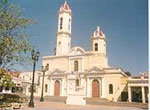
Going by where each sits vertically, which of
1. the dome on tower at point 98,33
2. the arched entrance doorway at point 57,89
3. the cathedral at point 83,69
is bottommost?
the arched entrance doorway at point 57,89

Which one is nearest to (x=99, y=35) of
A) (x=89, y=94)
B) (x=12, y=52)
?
(x=89, y=94)

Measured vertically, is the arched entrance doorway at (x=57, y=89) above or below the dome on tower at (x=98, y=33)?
below

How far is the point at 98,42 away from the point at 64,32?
13.5 feet

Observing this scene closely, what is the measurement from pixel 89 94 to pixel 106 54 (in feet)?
14.5

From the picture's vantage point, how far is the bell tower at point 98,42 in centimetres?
2075

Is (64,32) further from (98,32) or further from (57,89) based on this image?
(57,89)

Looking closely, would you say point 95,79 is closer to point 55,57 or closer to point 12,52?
point 55,57

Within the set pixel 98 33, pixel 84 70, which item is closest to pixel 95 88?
pixel 84 70

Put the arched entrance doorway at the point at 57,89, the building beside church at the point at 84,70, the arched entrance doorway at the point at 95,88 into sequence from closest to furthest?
the building beside church at the point at 84,70 < the arched entrance doorway at the point at 95,88 < the arched entrance doorway at the point at 57,89

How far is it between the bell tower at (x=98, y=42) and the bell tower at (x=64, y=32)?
311 cm

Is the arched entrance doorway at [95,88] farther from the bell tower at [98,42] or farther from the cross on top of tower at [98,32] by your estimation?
the cross on top of tower at [98,32]

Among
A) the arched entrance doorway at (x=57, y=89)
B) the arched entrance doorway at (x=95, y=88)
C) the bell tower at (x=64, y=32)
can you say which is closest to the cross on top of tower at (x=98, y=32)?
the bell tower at (x=64, y=32)

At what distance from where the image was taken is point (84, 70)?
20.2m

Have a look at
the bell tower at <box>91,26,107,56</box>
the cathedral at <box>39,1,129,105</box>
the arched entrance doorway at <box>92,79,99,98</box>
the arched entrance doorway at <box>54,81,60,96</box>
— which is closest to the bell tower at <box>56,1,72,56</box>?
the cathedral at <box>39,1,129,105</box>
